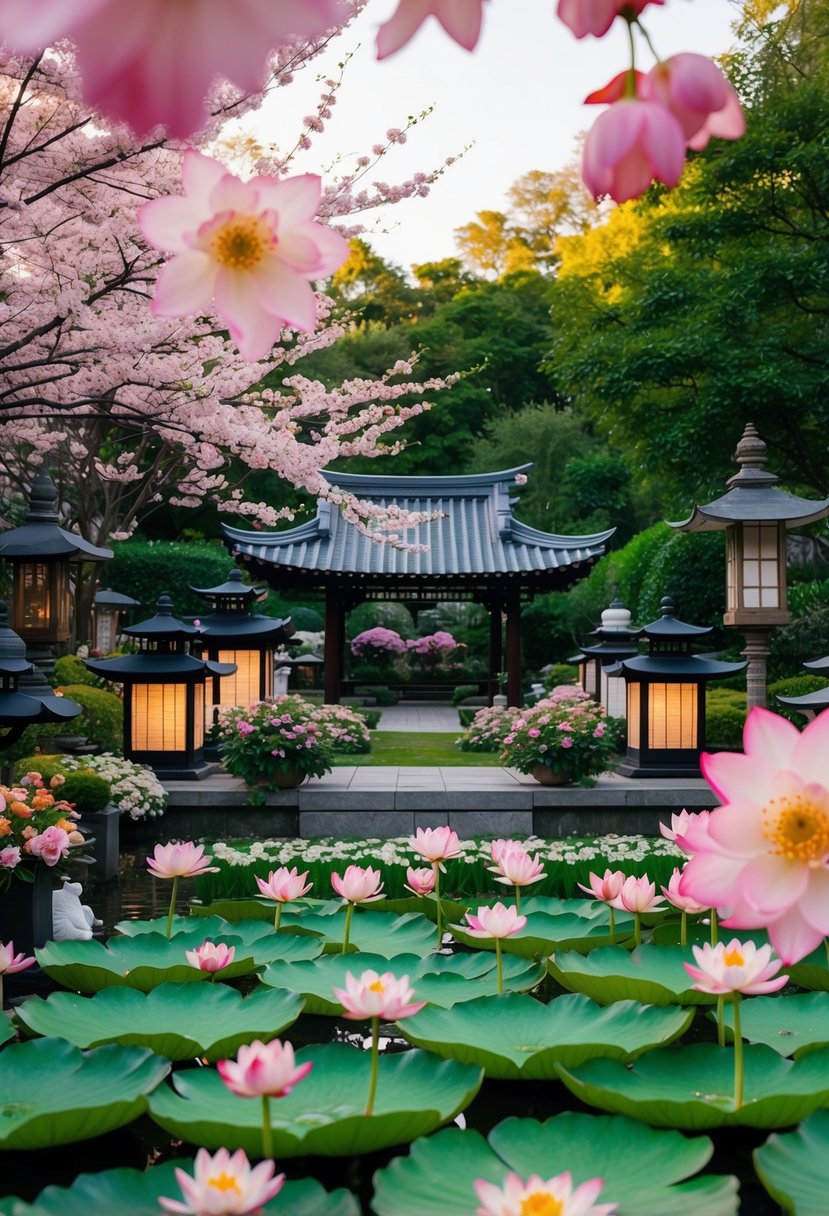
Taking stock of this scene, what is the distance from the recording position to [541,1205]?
112 centimetres

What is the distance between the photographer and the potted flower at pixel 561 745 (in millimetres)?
7871

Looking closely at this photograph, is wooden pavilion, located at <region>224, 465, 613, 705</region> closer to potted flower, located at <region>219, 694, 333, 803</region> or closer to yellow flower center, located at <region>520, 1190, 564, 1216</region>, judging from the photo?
potted flower, located at <region>219, 694, 333, 803</region>

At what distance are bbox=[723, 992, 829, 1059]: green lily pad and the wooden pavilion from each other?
471 inches

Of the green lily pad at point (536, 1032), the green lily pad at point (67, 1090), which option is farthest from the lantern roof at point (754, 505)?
the green lily pad at point (67, 1090)

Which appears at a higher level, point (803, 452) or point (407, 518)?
point (803, 452)

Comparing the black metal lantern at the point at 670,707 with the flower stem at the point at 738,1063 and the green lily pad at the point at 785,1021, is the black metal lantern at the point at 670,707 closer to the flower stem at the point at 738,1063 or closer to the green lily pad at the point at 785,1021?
the green lily pad at the point at 785,1021

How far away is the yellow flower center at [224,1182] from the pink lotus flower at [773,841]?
700mm

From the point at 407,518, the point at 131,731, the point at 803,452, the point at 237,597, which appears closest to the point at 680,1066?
the point at 131,731

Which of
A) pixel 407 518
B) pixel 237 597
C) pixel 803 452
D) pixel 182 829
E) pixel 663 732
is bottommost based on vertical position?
pixel 182 829

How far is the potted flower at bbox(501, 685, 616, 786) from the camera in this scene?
787 centimetres

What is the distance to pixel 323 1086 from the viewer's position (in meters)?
1.92

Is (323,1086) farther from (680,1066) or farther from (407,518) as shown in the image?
(407,518)

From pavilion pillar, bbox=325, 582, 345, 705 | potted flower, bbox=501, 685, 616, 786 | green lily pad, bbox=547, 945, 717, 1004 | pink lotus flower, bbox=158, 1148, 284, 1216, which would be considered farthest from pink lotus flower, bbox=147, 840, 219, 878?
pavilion pillar, bbox=325, 582, 345, 705

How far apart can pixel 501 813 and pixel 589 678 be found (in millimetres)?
6362
